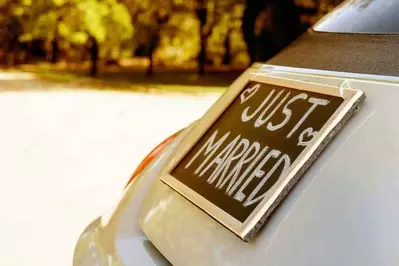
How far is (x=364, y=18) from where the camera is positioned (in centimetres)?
162

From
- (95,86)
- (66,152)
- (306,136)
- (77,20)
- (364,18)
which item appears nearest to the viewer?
(306,136)

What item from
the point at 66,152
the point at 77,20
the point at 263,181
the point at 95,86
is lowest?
the point at 66,152

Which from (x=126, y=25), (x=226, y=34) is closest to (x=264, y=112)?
(x=126, y=25)

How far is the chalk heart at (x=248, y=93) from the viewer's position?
1458 mm

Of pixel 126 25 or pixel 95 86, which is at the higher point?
pixel 126 25

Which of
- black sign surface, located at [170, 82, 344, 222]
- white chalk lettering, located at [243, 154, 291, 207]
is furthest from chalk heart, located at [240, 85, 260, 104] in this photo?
white chalk lettering, located at [243, 154, 291, 207]

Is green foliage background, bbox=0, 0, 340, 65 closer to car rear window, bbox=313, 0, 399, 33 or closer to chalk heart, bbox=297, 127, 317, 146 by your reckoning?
car rear window, bbox=313, 0, 399, 33

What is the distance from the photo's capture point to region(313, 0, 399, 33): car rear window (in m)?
1.52

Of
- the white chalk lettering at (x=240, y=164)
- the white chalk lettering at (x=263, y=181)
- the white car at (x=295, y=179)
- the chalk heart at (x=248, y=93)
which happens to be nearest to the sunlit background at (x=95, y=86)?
the white car at (x=295, y=179)

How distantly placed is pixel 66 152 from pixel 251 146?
211 inches

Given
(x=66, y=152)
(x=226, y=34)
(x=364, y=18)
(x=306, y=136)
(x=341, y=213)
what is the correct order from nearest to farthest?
(x=341, y=213) < (x=306, y=136) < (x=364, y=18) < (x=66, y=152) < (x=226, y=34)

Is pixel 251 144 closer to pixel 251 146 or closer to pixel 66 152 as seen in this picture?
pixel 251 146

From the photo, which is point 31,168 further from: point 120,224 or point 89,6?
point 89,6

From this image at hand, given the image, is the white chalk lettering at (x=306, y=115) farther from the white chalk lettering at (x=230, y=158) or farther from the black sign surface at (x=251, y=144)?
the white chalk lettering at (x=230, y=158)
